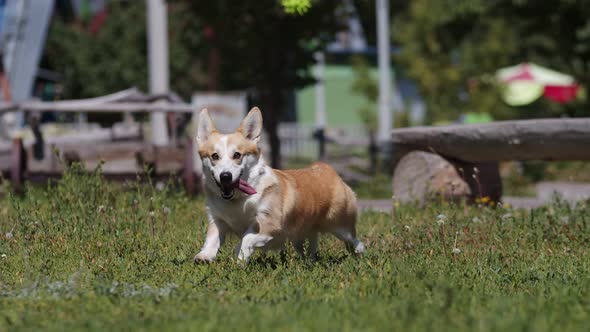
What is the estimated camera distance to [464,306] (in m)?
5.29

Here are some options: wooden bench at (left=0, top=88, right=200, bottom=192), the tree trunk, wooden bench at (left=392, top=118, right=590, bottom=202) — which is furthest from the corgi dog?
the tree trunk

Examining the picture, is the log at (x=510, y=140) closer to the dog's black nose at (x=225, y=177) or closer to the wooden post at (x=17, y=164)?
the dog's black nose at (x=225, y=177)

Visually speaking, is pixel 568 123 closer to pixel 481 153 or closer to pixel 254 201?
pixel 481 153

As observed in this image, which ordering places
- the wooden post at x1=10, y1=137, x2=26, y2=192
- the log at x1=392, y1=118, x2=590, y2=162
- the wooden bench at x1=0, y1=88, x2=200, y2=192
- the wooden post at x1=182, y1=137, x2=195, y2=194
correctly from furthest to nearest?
1. the wooden post at x1=182, y1=137, x2=195, y2=194
2. the wooden bench at x1=0, y1=88, x2=200, y2=192
3. the wooden post at x1=10, y1=137, x2=26, y2=192
4. the log at x1=392, y1=118, x2=590, y2=162

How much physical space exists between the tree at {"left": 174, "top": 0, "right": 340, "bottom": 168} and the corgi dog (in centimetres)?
1026

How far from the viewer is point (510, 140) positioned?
10.6 meters

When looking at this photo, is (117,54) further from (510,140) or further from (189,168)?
(510,140)

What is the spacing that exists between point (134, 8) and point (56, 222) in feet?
106

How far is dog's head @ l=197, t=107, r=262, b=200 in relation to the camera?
6.52 metres

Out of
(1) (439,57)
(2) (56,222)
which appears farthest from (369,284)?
(1) (439,57)

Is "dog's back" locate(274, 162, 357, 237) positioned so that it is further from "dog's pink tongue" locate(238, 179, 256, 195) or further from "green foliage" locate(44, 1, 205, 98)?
"green foliage" locate(44, 1, 205, 98)

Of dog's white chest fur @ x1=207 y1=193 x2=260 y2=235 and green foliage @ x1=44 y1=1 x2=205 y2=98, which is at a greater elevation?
green foliage @ x1=44 y1=1 x2=205 y2=98

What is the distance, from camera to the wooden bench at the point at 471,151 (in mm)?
10344

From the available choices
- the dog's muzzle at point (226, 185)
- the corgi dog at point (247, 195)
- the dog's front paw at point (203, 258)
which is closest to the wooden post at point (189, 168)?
the corgi dog at point (247, 195)
